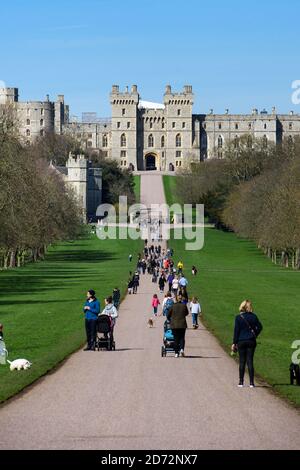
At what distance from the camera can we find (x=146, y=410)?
48.3 feet

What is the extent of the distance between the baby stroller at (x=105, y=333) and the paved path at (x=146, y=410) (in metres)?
1.40

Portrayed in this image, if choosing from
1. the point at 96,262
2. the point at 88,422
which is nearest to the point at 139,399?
the point at 88,422

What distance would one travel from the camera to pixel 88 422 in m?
13.8

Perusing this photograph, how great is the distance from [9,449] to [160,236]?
83.3 meters

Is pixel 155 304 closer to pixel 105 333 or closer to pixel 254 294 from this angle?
pixel 105 333

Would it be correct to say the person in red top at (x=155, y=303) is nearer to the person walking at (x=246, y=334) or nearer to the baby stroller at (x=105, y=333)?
the baby stroller at (x=105, y=333)

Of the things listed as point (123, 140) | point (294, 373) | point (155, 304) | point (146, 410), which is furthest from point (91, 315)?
point (123, 140)

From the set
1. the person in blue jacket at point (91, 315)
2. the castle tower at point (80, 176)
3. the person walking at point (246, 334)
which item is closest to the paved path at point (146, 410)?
the person walking at point (246, 334)

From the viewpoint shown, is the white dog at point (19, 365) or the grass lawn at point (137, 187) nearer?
the white dog at point (19, 365)

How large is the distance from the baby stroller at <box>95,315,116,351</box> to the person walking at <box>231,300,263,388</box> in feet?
19.2

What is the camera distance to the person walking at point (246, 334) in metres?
17.4

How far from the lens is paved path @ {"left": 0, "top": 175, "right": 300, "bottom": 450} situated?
12.6 m

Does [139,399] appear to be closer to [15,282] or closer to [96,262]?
[15,282]

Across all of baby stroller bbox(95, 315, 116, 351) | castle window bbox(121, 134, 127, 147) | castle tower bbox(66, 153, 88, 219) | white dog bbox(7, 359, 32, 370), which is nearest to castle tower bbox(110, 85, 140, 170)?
castle window bbox(121, 134, 127, 147)
